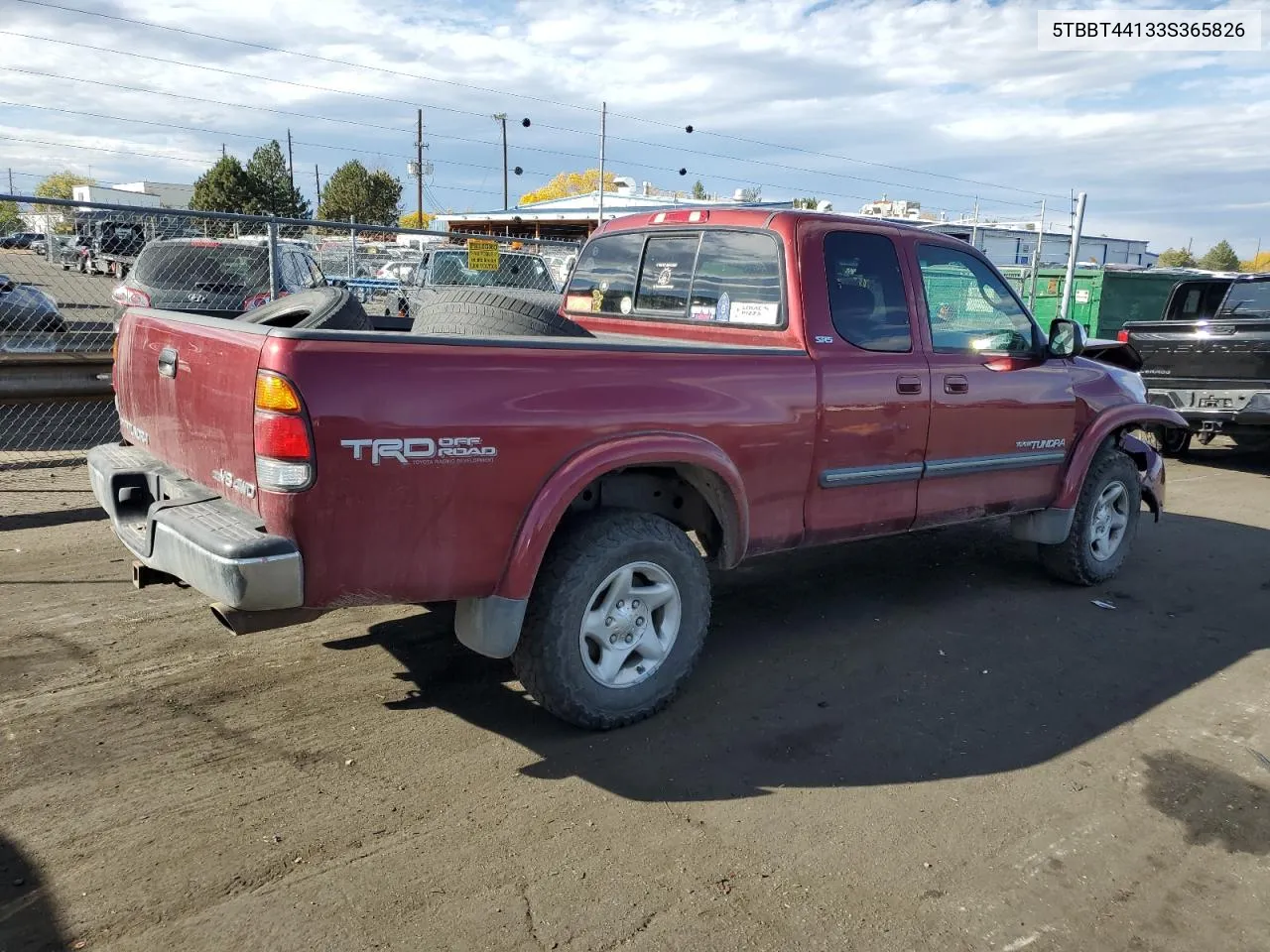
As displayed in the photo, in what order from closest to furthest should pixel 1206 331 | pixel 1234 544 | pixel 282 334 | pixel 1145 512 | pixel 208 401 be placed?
pixel 282 334
pixel 208 401
pixel 1234 544
pixel 1145 512
pixel 1206 331

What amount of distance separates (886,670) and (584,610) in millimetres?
1676

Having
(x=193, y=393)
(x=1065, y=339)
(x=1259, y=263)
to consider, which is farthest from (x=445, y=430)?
(x=1259, y=263)

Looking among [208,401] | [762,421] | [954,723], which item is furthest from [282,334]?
[954,723]

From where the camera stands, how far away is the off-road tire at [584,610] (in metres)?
3.46

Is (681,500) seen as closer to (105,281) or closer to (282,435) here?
(282,435)

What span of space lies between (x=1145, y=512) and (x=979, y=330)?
396 centimetres

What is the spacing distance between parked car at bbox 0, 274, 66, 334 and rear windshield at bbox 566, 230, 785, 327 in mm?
6503

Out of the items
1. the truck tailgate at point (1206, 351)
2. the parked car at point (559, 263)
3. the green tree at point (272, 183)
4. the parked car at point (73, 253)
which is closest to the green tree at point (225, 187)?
the green tree at point (272, 183)

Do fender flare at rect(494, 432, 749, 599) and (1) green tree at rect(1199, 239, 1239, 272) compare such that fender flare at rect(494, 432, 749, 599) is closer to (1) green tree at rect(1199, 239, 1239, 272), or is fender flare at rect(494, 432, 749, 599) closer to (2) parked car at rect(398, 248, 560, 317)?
(2) parked car at rect(398, 248, 560, 317)

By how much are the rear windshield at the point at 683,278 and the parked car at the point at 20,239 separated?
5.82 m

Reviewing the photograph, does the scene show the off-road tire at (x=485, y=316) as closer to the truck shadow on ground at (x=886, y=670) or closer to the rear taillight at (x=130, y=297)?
the truck shadow on ground at (x=886, y=670)

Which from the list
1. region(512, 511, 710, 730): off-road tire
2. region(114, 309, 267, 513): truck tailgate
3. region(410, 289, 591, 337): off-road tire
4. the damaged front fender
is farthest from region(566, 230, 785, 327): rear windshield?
the damaged front fender

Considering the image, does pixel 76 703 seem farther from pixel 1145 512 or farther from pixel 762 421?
Answer: pixel 1145 512

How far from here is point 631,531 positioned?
3.61m
